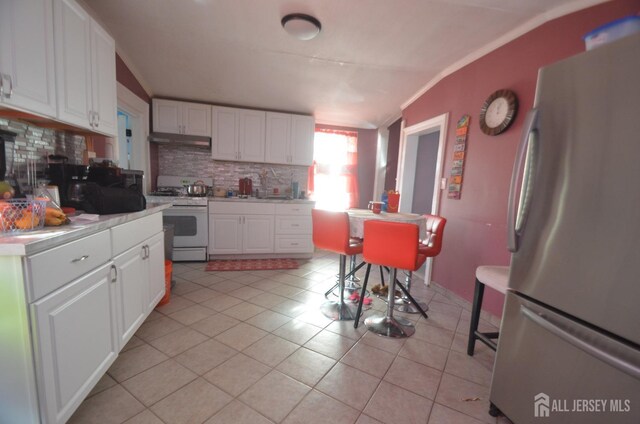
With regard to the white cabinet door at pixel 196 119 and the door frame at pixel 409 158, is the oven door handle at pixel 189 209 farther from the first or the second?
the door frame at pixel 409 158

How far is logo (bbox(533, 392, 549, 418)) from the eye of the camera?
3.36 ft

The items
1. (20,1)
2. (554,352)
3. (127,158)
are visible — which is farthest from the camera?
(127,158)

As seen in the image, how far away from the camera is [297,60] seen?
9.03 ft

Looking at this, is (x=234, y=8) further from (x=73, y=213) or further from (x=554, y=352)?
(x=554, y=352)

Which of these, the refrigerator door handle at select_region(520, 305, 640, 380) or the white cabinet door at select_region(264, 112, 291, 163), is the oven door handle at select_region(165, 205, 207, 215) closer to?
the white cabinet door at select_region(264, 112, 291, 163)

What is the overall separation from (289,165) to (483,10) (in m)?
3.12

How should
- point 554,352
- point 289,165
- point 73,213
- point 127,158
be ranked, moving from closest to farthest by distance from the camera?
point 554,352
point 73,213
point 127,158
point 289,165

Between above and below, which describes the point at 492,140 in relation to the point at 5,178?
above

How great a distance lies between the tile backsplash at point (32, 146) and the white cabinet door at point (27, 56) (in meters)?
0.28

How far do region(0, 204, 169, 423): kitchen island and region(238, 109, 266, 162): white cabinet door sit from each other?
8.71 ft

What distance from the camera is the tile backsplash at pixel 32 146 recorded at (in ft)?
4.58

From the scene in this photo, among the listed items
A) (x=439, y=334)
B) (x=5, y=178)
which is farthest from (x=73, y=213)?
(x=439, y=334)

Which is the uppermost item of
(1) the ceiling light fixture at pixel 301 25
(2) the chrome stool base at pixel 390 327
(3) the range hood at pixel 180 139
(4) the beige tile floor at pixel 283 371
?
(1) the ceiling light fixture at pixel 301 25

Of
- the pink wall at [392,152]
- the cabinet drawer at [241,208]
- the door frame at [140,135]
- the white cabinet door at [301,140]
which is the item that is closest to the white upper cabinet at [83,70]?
the door frame at [140,135]
